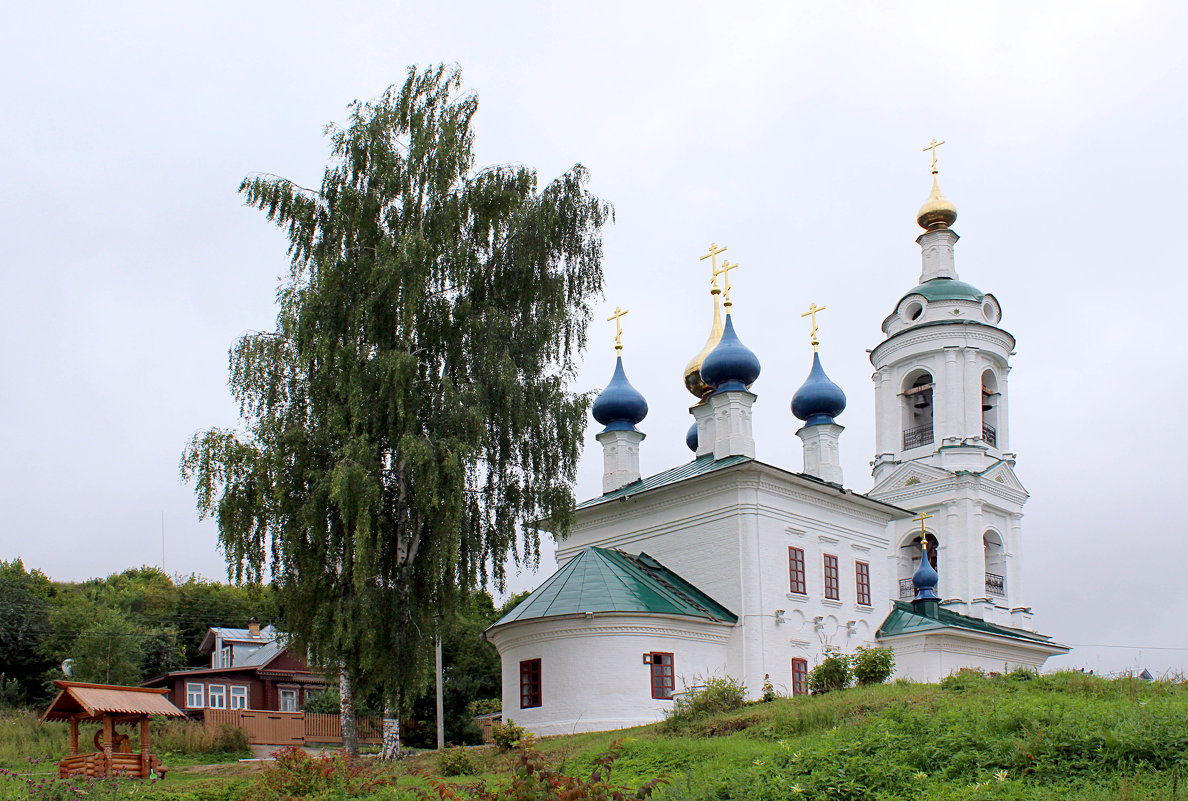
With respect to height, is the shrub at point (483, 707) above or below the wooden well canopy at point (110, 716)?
below

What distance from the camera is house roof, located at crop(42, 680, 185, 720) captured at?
15844 mm

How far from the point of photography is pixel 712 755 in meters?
13.0

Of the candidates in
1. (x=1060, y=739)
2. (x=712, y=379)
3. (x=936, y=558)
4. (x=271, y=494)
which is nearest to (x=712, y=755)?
(x=1060, y=739)

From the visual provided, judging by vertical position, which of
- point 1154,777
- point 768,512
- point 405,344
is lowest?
point 1154,777

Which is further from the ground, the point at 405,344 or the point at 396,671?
the point at 405,344

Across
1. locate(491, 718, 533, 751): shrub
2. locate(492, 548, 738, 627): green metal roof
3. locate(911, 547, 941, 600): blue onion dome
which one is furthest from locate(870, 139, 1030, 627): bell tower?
locate(491, 718, 533, 751): shrub

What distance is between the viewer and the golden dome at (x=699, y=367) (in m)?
31.8

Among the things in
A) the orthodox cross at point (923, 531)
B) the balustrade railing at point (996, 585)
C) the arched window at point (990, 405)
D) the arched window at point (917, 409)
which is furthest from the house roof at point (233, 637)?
the arched window at point (990, 405)

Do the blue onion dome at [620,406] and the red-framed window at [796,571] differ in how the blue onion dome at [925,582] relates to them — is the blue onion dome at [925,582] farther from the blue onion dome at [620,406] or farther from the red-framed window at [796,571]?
the blue onion dome at [620,406]

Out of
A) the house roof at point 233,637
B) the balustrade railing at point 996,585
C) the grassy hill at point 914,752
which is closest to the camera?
the grassy hill at point 914,752

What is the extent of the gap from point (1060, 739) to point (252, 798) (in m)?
8.42

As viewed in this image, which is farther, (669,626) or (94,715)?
(669,626)

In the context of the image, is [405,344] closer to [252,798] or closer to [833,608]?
[252,798]

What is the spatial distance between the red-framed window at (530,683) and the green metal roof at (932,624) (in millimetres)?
9366
